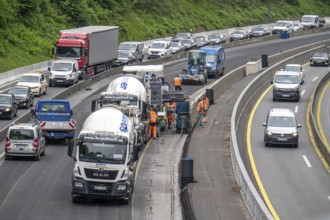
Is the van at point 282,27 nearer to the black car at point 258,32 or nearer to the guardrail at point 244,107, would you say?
the black car at point 258,32

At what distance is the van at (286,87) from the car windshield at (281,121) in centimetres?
1604

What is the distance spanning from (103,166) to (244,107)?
30.9 metres

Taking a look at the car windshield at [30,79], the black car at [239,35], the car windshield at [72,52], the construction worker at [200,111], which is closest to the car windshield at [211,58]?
the car windshield at [72,52]

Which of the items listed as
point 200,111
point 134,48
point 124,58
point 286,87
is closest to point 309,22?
point 134,48

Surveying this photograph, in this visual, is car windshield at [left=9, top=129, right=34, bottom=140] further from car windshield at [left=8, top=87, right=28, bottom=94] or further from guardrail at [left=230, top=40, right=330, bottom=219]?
car windshield at [left=8, top=87, right=28, bottom=94]

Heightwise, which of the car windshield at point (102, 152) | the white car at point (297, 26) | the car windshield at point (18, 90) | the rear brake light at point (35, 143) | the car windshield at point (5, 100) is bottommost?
the white car at point (297, 26)

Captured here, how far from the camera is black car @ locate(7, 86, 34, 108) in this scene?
57.4 m

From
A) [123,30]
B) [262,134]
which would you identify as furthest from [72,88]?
[123,30]

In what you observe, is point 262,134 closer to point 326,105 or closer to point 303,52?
point 326,105

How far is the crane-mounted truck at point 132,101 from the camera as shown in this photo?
146 ft

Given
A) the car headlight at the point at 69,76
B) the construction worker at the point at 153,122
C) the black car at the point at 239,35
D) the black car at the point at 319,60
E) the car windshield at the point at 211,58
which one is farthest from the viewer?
the black car at the point at 239,35

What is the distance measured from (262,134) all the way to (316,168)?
10093 millimetres

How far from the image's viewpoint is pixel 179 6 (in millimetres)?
123938

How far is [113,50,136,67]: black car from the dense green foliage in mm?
6717
